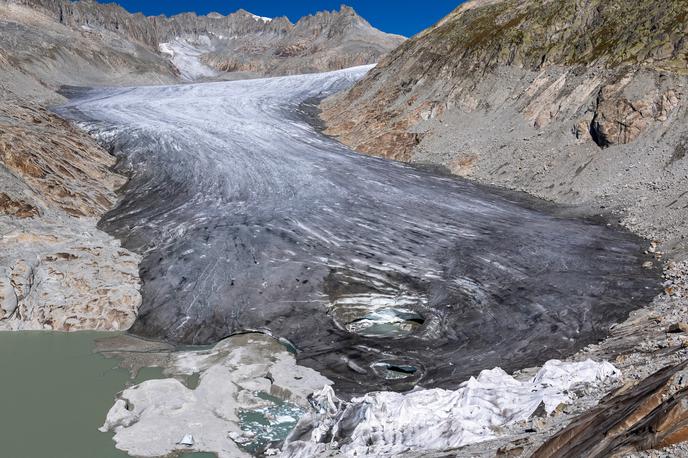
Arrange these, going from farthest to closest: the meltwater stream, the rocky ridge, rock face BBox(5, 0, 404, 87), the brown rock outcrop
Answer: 1. rock face BBox(5, 0, 404, 87)
2. the meltwater stream
3. the rocky ridge
4. the brown rock outcrop

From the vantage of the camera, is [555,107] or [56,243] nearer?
[56,243]

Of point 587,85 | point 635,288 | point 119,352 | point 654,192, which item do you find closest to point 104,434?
point 119,352

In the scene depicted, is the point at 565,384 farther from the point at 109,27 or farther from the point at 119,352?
the point at 109,27

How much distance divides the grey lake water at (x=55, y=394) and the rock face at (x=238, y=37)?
3055 inches

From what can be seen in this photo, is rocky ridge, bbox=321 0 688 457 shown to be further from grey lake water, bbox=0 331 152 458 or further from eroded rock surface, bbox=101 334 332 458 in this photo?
grey lake water, bbox=0 331 152 458

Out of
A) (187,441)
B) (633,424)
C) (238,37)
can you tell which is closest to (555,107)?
(187,441)

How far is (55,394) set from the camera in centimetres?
970

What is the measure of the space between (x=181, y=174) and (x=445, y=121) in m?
11.6

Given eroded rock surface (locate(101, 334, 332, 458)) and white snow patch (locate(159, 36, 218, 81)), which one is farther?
white snow patch (locate(159, 36, 218, 81))

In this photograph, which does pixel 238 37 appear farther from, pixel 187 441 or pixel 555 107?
pixel 187 441

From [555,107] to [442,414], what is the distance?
17.4 metres

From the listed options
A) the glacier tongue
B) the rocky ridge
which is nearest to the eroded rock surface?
the glacier tongue

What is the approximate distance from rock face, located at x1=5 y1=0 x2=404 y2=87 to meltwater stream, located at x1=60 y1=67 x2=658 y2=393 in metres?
69.8

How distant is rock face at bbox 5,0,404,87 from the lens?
98406mm
